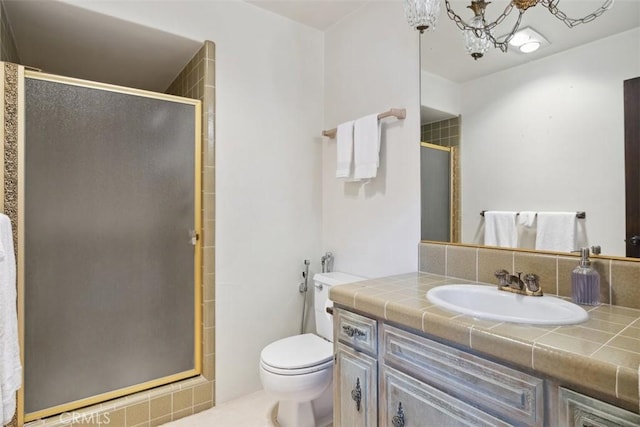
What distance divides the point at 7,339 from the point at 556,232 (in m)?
2.13

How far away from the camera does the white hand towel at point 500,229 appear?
4.84ft

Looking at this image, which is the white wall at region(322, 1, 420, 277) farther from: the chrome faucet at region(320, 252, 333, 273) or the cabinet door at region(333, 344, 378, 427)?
the cabinet door at region(333, 344, 378, 427)

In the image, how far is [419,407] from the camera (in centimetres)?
110

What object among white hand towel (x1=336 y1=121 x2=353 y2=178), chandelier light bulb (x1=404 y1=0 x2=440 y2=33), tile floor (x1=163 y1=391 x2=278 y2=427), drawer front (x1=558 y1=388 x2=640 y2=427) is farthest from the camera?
white hand towel (x1=336 y1=121 x2=353 y2=178)

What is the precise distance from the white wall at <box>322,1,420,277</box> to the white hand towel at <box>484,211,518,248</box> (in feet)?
1.19

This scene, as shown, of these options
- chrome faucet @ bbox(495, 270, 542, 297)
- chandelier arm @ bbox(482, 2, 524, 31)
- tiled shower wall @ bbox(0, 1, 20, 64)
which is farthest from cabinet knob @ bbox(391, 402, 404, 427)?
tiled shower wall @ bbox(0, 1, 20, 64)

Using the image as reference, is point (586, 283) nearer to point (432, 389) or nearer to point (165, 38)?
point (432, 389)

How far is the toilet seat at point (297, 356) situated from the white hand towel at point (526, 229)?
108 centimetres

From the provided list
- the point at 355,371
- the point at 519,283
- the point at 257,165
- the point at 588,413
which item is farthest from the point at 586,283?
the point at 257,165

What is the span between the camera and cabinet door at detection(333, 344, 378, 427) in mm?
1274

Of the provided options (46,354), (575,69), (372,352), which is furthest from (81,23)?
(575,69)

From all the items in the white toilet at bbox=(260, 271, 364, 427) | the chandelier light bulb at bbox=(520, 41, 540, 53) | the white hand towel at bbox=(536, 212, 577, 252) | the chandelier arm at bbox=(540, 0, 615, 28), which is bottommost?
the white toilet at bbox=(260, 271, 364, 427)

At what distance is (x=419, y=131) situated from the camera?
182cm

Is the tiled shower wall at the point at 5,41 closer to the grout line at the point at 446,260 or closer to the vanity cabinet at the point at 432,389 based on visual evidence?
the vanity cabinet at the point at 432,389
